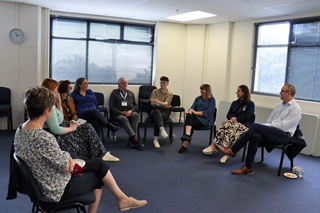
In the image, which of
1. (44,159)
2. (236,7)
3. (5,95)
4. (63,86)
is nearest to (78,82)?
(63,86)

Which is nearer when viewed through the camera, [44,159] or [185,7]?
[44,159]

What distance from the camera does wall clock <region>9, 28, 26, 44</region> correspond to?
5539 millimetres

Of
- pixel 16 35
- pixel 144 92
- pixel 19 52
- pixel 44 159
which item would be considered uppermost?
pixel 16 35

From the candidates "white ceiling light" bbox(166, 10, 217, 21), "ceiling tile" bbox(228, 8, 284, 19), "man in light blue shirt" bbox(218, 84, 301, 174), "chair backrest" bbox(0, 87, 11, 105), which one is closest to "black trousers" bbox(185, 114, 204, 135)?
"man in light blue shirt" bbox(218, 84, 301, 174)

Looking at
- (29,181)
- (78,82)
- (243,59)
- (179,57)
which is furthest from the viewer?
(179,57)

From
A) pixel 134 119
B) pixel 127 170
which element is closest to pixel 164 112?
pixel 134 119

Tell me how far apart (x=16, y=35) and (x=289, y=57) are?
5.64m

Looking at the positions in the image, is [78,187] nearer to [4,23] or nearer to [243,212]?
[243,212]

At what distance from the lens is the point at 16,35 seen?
18.3 feet

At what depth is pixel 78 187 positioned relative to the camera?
6.35 ft

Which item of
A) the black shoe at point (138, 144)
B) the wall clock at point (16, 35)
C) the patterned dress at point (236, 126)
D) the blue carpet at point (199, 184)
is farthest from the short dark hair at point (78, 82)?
the patterned dress at point (236, 126)

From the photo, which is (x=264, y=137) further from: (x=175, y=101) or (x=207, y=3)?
(x=175, y=101)

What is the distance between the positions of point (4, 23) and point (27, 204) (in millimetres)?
4291

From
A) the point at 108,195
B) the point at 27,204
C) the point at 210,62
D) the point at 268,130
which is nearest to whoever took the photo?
the point at 27,204
